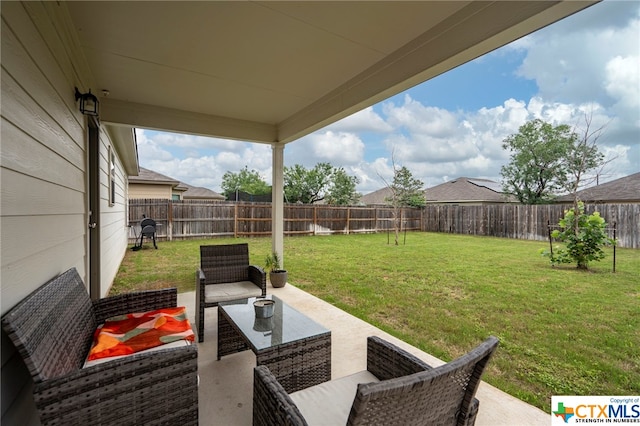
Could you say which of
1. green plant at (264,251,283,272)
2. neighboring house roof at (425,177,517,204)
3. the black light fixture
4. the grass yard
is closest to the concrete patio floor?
the grass yard

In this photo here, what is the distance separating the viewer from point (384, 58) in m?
2.65

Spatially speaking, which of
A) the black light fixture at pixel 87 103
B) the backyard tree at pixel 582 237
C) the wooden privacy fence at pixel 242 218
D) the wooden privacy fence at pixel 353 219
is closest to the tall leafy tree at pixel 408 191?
the wooden privacy fence at pixel 353 219

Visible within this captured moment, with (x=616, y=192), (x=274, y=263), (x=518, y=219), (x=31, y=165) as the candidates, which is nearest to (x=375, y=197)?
(x=616, y=192)

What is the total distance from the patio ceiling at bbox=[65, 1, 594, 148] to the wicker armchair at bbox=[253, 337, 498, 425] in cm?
197

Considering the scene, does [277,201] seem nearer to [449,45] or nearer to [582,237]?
[449,45]

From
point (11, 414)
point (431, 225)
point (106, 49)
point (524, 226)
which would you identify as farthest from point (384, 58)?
point (431, 225)

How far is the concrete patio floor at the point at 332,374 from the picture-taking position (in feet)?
6.02

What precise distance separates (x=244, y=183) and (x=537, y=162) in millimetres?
26848

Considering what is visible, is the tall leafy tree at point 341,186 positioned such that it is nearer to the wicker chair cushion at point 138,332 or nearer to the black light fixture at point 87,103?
the black light fixture at point 87,103

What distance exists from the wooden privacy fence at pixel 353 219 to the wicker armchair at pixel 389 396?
988cm

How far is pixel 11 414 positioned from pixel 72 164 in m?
1.74

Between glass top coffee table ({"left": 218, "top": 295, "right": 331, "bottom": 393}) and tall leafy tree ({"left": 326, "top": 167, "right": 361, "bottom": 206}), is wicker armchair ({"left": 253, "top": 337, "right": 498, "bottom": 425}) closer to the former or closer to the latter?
glass top coffee table ({"left": 218, "top": 295, "right": 331, "bottom": 393})

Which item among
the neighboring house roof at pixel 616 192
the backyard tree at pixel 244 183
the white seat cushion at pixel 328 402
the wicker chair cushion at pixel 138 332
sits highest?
the backyard tree at pixel 244 183

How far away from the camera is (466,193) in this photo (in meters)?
21.8
